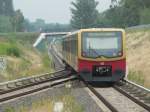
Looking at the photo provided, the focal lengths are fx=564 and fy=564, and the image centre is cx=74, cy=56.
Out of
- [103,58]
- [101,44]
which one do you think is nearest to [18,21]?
[101,44]

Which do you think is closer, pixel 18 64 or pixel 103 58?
pixel 103 58

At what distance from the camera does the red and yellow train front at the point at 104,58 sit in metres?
25.8

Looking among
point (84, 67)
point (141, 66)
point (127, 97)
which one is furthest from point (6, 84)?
point (141, 66)

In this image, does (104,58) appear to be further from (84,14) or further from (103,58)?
(84,14)

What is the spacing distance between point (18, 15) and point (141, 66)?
121m

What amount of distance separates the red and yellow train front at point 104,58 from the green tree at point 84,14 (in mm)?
135484

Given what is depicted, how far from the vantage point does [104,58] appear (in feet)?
84.7

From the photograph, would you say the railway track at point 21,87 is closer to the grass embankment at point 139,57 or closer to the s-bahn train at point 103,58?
the s-bahn train at point 103,58

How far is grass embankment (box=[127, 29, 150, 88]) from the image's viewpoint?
29.7 metres

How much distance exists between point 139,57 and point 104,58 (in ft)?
53.4

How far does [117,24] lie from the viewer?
399 ft

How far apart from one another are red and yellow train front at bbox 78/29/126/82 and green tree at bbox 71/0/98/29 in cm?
13548

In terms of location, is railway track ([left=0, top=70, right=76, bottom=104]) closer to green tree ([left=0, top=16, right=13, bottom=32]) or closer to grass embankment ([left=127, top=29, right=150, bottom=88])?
grass embankment ([left=127, top=29, right=150, bottom=88])

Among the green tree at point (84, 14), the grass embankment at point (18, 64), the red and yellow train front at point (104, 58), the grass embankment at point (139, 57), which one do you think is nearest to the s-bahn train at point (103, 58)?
the red and yellow train front at point (104, 58)
